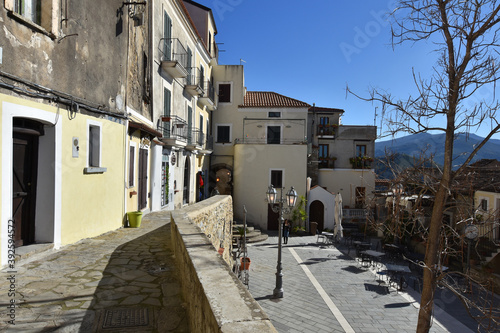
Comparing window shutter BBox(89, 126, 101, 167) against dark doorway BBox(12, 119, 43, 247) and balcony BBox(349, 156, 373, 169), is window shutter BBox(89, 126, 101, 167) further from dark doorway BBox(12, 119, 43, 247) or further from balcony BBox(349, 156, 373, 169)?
balcony BBox(349, 156, 373, 169)

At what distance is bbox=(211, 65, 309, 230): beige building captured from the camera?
2395cm

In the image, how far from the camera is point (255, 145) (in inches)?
953

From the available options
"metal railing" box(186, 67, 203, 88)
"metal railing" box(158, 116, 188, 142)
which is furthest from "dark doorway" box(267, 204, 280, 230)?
"metal railing" box(186, 67, 203, 88)

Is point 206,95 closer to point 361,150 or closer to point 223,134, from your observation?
point 223,134

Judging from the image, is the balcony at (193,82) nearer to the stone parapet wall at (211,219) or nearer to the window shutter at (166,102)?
the window shutter at (166,102)

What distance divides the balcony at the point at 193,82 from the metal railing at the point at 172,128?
8.75 feet

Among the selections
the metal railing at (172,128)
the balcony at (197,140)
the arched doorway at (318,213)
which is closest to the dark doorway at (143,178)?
the metal railing at (172,128)

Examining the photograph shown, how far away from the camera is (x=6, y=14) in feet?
15.7

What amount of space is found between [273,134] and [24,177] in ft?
71.2

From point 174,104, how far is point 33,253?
1085 centimetres

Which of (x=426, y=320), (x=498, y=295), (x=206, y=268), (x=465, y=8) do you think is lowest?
(x=498, y=295)

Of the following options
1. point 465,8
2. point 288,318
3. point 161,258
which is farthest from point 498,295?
point 161,258

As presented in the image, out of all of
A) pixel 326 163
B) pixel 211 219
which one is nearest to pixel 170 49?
pixel 211 219

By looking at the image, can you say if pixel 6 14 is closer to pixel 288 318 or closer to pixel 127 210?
pixel 127 210
